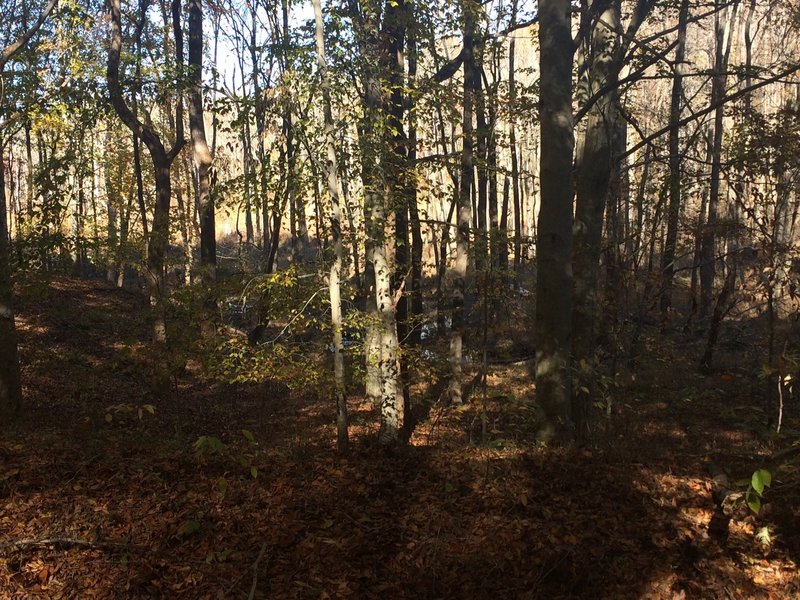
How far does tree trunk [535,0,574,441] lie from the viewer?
6668 mm

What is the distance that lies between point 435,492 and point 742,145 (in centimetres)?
964

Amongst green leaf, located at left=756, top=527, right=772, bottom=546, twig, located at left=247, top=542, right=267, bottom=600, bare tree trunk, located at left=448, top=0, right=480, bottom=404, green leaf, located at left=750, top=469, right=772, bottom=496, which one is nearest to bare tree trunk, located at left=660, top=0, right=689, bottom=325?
bare tree trunk, located at left=448, top=0, right=480, bottom=404

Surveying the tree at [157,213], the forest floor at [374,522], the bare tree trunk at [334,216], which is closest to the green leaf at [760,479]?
the forest floor at [374,522]

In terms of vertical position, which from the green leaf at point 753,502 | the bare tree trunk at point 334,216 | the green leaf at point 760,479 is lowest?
the green leaf at point 753,502

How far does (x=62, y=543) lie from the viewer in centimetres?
469

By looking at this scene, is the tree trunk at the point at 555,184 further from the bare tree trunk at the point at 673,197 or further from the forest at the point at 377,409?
the bare tree trunk at the point at 673,197

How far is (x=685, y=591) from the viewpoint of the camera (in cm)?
441

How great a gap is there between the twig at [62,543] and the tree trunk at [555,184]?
4938mm

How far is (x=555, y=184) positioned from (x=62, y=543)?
618 cm

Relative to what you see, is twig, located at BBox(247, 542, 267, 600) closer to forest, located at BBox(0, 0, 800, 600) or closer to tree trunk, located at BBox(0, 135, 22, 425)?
forest, located at BBox(0, 0, 800, 600)

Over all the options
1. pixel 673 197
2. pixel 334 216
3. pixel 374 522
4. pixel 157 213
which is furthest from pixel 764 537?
pixel 157 213

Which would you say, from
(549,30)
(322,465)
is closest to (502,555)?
(322,465)

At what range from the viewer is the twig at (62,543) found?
4464 millimetres

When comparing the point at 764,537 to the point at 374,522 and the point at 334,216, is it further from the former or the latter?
the point at 334,216
